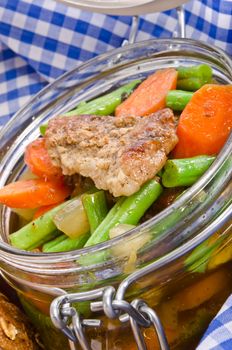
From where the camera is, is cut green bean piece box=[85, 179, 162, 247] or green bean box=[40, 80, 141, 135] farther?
green bean box=[40, 80, 141, 135]

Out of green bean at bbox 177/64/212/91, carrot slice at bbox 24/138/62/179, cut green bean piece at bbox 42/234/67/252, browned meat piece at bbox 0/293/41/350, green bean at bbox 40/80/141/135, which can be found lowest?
browned meat piece at bbox 0/293/41/350

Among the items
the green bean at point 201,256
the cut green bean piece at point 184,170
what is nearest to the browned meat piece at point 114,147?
the cut green bean piece at point 184,170

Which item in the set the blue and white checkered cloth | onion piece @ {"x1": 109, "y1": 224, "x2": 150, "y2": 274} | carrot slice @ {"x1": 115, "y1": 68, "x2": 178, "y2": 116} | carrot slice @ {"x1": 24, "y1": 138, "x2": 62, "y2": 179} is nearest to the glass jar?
onion piece @ {"x1": 109, "y1": 224, "x2": 150, "y2": 274}

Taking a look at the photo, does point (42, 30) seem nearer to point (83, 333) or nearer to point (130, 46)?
point (130, 46)

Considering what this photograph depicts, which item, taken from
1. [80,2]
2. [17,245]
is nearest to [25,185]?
[17,245]

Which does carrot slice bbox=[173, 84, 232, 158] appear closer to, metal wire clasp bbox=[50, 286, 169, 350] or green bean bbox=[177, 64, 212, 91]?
green bean bbox=[177, 64, 212, 91]

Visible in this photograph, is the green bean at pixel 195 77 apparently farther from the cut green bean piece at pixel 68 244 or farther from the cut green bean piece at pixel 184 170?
the cut green bean piece at pixel 68 244

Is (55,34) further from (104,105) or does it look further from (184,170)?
(184,170)
